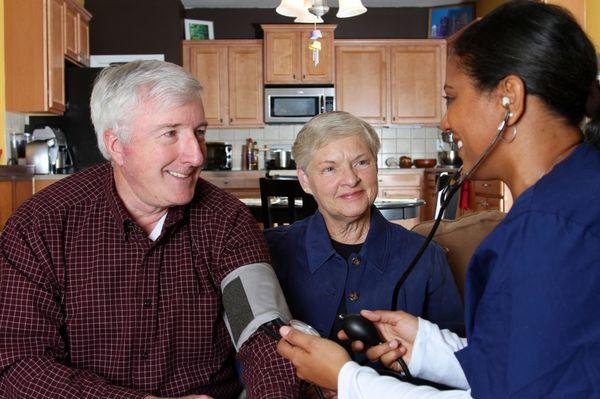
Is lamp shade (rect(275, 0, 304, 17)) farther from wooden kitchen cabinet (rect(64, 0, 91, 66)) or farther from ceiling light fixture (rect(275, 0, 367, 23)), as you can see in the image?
wooden kitchen cabinet (rect(64, 0, 91, 66))

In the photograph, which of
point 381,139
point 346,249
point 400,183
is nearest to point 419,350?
point 346,249

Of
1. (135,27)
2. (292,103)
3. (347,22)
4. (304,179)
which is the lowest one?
(304,179)

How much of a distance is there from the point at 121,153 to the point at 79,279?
28 centimetres

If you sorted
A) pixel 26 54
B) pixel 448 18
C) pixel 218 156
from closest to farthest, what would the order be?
pixel 26 54, pixel 218 156, pixel 448 18

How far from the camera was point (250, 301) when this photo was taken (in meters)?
1.31

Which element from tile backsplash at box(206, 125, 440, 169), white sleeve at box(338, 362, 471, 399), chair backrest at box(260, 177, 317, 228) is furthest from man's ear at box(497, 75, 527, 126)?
tile backsplash at box(206, 125, 440, 169)

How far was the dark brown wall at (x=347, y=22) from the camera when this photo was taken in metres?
7.77

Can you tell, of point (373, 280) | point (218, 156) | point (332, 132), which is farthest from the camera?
point (218, 156)

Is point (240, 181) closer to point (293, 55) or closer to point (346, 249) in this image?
point (293, 55)

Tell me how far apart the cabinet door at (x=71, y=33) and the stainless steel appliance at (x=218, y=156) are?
5.45ft

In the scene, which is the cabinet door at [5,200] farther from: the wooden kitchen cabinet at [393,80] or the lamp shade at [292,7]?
the wooden kitchen cabinet at [393,80]

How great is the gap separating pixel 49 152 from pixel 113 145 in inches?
187

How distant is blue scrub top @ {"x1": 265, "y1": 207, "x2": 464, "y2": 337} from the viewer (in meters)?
1.67

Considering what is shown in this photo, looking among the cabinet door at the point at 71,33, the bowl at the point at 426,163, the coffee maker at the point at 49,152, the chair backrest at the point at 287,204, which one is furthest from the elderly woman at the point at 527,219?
the bowl at the point at 426,163
